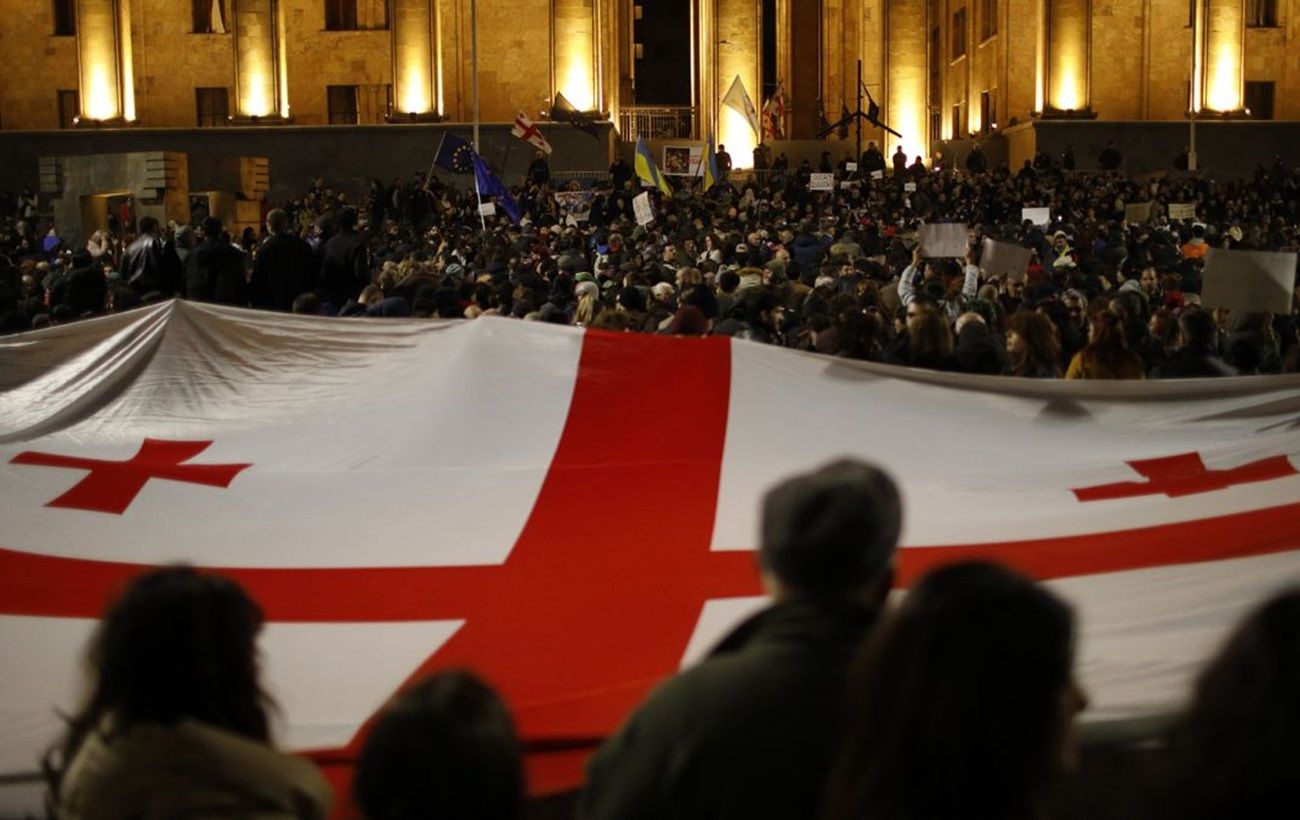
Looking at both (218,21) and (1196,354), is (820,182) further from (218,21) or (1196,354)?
(1196,354)

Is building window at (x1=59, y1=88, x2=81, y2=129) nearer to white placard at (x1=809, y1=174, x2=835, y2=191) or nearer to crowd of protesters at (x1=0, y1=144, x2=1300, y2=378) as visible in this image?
crowd of protesters at (x1=0, y1=144, x2=1300, y2=378)

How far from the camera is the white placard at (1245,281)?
9672 mm

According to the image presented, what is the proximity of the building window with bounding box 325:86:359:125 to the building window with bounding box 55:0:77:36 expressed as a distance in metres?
6.92

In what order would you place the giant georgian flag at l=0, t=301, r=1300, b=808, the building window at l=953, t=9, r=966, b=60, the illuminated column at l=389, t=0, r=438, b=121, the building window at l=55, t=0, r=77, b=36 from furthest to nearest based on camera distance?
the building window at l=953, t=9, r=966, b=60 < the building window at l=55, t=0, r=77, b=36 < the illuminated column at l=389, t=0, r=438, b=121 < the giant georgian flag at l=0, t=301, r=1300, b=808

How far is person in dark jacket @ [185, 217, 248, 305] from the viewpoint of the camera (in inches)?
556

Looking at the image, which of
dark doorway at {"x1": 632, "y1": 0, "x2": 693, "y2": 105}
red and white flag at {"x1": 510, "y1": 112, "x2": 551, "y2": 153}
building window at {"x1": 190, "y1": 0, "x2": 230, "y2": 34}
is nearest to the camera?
red and white flag at {"x1": 510, "y1": 112, "x2": 551, "y2": 153}

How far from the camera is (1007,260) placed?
13.9 m

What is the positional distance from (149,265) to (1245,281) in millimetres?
9000

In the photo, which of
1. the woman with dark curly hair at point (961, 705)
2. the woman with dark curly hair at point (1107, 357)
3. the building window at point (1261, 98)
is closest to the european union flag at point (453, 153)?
A: the woman with dark curly hair at point (1107, 357)

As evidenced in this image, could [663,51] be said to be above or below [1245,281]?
above

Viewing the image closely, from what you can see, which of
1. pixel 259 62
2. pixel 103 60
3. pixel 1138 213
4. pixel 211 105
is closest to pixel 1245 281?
pixel 1138 213

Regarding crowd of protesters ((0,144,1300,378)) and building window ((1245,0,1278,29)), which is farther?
building window ((1245,0,1278,29))

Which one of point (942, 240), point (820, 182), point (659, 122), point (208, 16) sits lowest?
point (942, 240)

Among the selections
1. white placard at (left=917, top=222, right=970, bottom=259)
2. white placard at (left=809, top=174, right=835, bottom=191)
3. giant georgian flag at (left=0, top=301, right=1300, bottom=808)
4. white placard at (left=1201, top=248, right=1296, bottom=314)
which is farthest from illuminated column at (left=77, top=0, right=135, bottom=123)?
white placard at (left=1201, top=248, right=1296, bottom=314)
